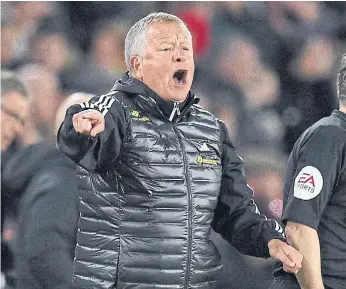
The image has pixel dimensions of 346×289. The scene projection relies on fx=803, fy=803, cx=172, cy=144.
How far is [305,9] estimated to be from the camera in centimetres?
451

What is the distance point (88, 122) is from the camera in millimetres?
2057

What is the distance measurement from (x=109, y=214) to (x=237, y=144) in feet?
6.57

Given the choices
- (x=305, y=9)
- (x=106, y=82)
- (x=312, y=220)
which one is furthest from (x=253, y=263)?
(x=312, y=220)

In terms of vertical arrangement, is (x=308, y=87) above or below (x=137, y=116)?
below

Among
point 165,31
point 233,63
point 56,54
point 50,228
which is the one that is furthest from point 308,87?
point 165,31

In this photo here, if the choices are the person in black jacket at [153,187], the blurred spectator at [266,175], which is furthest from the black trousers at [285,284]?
the blurred spectator at [266,175]

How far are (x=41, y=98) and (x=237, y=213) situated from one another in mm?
1821

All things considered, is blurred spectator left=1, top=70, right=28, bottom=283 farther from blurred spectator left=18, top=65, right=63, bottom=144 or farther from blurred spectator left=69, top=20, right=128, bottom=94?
blurred spectator left=69, top=20, right=128, bottom=94

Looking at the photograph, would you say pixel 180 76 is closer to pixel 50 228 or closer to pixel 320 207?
pixel 320 207

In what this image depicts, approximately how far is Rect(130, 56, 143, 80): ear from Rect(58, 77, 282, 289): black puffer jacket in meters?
0.08

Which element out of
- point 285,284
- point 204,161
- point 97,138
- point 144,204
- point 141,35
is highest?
point 141,35

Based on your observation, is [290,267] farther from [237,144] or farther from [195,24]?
[195,24]

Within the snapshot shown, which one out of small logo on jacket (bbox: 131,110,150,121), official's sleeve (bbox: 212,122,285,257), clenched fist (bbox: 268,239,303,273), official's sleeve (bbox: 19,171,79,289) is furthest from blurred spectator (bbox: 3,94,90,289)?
clenched fist (bbox: 268,239,303,273)

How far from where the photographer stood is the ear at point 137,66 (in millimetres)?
2531
